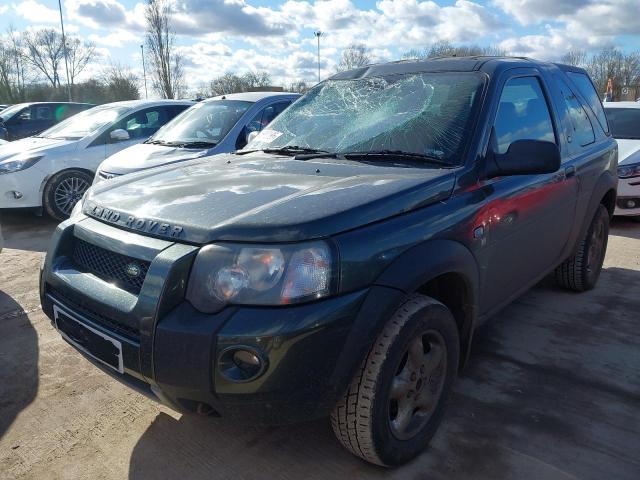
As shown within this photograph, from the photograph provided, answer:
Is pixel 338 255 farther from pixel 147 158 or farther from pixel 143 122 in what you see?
pixel 143 122

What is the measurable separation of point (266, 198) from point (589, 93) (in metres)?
3.30

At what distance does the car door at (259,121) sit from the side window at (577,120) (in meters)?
3.47

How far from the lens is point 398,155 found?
2785 millimetres

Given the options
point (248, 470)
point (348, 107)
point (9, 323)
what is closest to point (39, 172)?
point (9, 323)

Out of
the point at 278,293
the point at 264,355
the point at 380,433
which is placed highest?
the point at 278,293

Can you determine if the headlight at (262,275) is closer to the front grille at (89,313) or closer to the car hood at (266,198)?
the car hood at (266,198)

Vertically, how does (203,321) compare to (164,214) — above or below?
below

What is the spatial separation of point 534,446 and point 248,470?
1.35 m

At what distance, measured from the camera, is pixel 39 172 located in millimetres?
7059

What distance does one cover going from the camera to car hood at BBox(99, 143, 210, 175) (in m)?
6.02

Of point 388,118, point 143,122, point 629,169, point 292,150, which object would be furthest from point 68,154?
point 629,169

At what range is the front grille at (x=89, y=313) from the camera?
2092 millimetres

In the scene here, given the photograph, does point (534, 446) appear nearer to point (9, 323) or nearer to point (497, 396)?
point (497, 396)

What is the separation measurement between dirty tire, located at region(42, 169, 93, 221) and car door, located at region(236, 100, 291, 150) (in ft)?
8.28
